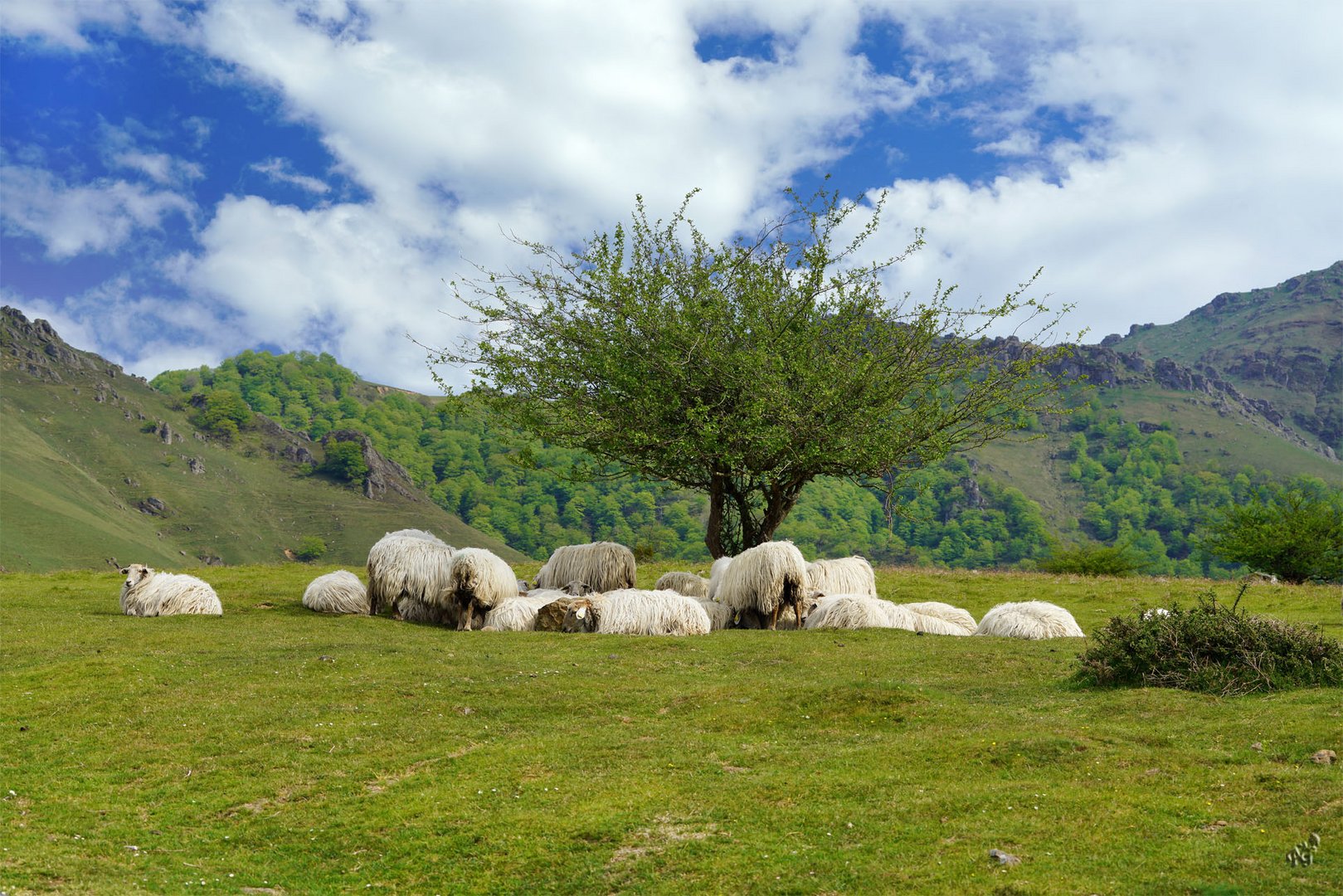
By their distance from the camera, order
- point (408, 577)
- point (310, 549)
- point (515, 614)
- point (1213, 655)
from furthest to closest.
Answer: point (310, 549), point (408, 577), point (515, 614), point (1213, 655)

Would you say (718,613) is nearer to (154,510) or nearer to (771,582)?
(771,582)

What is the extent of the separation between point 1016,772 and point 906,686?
3699 mm

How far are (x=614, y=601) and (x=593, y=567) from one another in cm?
363

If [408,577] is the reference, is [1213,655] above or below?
below

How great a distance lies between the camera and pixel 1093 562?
135ft

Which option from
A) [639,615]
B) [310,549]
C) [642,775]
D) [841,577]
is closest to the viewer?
[642,775]

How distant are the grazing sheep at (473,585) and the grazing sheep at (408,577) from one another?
281 mm

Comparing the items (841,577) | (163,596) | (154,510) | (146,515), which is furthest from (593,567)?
(154,510)

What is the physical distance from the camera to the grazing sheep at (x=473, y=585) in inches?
833

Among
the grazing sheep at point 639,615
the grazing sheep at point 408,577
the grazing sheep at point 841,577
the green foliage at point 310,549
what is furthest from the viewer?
the green foliage at point 310,549

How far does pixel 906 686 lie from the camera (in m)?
13.2

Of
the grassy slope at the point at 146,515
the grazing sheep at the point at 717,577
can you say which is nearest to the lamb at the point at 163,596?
the grazing sheep at the point at 717,577

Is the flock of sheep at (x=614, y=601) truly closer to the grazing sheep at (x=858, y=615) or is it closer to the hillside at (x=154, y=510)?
the grazing sheep at (x=858, y=615)

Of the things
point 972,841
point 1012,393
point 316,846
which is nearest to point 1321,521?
point 1012,393
